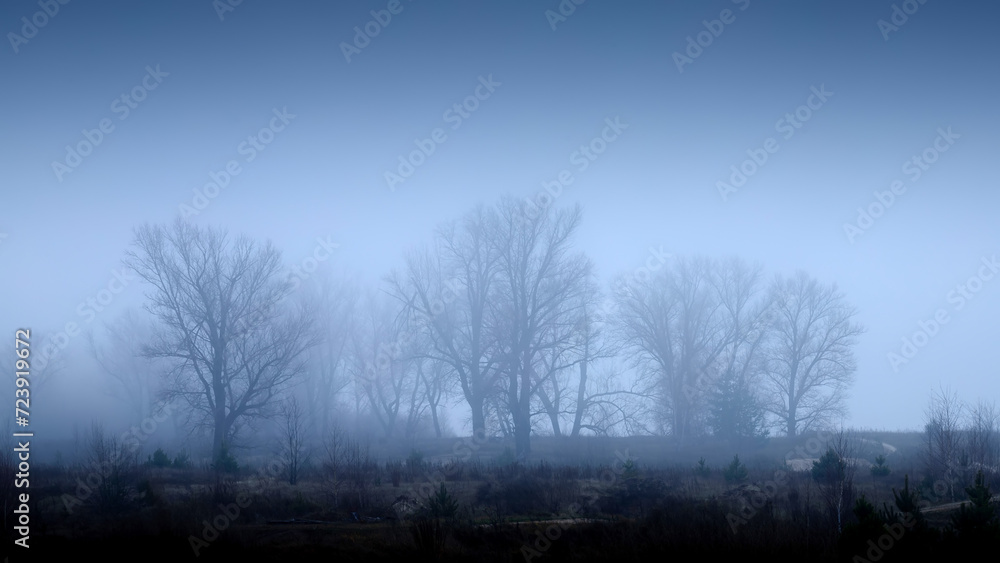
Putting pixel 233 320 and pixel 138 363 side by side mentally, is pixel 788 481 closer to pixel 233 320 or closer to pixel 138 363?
pixel 233 320

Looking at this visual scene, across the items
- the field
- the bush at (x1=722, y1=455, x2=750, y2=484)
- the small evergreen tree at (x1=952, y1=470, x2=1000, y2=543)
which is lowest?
the bush at (x1=722, y1=455, x2=750, y2=484)

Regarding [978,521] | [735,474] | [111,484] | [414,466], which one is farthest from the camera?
[414,466]

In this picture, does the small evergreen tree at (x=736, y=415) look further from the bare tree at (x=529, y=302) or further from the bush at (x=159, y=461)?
the bush at (x=159, y=461)

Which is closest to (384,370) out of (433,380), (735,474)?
(433,380)

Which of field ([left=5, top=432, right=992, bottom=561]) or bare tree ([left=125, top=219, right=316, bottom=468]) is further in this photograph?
bare tree ([left=125, top=219, right=316, bottom=468])

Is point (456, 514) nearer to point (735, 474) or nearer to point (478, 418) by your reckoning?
point (735, 474)

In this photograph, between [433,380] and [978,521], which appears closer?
[978,521]

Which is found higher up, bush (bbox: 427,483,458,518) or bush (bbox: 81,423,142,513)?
bush (bbox: 81,423,142,513)

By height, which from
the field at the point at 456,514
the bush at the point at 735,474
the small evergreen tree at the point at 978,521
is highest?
the small evergreen tree at the point at 978,521

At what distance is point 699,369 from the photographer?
1612 inches

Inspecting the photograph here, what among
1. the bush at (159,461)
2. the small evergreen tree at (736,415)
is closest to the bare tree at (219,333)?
the bush at (159,461)

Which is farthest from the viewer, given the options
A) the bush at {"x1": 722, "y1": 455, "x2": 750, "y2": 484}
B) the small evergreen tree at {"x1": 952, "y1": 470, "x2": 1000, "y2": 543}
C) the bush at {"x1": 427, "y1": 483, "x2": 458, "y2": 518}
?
the bush at {"x1": 722, "y1": 455, "x2": 750, "y2": 484}

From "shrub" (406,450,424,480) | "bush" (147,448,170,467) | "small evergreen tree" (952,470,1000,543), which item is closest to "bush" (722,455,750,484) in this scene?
"small evergreen tree" (952,470,1000,543)

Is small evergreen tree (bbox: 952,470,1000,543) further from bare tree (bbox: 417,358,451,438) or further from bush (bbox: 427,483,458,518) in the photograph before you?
bare tree (bbox: 417,358,451,438)
